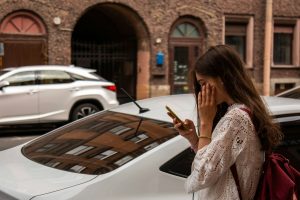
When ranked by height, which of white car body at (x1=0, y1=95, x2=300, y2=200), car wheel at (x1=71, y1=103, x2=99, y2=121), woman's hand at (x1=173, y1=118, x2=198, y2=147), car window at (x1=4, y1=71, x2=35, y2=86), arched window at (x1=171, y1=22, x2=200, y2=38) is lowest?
car wheel at (x1=71, y1=103, x2=99, y2=121)

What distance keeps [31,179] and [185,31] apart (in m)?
17.3

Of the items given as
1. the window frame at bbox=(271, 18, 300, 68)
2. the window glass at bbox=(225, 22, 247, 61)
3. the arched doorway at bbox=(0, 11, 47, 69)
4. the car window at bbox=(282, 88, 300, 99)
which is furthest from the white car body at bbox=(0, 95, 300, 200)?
the window frame at bbox=(271, 18, 300, 68)

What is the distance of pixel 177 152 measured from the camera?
10.6ft

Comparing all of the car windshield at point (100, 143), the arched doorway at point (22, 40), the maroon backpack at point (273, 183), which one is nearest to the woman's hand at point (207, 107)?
the maroon backpack at point (273, 183)

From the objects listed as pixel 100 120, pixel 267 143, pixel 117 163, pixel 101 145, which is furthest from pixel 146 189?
pixel 100 120

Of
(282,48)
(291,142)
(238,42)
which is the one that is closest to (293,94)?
(291,142)

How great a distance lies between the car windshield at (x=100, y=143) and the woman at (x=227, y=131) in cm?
80

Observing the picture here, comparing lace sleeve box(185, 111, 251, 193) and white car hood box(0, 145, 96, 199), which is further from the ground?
lace sleeve box(185, 111, 251, 193)

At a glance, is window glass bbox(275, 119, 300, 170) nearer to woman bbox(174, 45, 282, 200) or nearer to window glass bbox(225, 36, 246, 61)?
woman bbox(174, 45, 282, 200)

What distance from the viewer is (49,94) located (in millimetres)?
12742

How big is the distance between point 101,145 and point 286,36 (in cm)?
1969

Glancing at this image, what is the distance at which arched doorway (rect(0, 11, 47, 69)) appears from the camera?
658 inches

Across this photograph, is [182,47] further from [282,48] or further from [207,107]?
[207,107]

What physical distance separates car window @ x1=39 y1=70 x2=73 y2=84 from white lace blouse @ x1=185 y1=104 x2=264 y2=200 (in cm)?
1063
